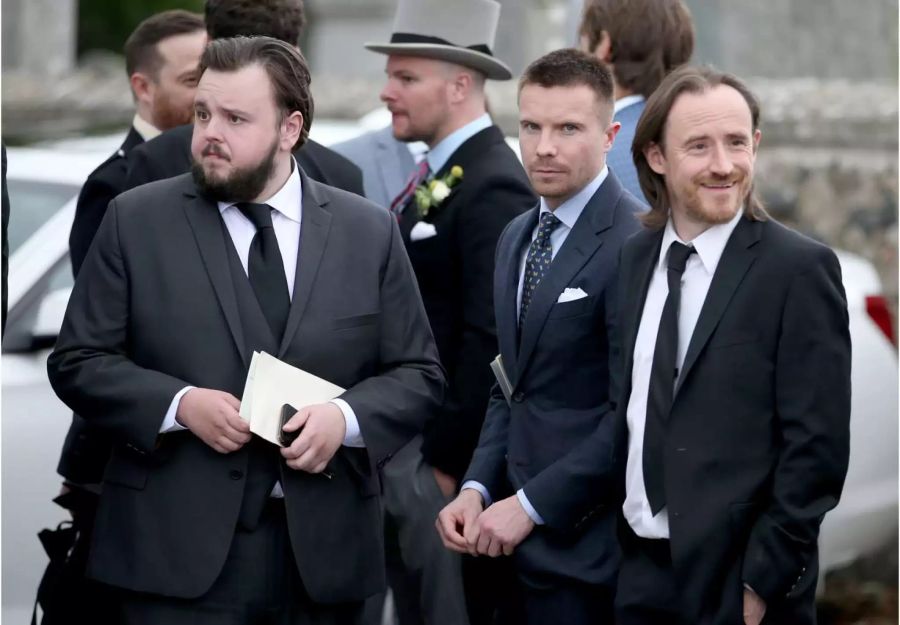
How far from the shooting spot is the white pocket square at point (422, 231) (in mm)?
5012

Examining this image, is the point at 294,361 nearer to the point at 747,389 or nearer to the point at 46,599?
the point at 747,389

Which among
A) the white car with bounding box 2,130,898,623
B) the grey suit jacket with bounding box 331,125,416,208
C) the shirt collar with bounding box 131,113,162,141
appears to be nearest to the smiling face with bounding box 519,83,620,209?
the grey suit jacket with bounding box 331,125,416,208

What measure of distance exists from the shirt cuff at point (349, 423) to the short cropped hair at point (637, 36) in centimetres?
180

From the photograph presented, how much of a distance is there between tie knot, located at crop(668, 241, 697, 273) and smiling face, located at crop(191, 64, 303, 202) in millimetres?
941

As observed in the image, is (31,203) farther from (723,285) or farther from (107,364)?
(723,285)

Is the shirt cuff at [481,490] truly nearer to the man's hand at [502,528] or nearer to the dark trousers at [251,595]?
the man's hand at [502,528]

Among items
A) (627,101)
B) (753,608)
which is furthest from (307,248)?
(627,101)

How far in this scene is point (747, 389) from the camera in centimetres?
365

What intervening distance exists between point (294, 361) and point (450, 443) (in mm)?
1123

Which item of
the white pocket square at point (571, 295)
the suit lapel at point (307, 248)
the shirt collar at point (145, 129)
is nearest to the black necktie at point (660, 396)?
the white pocket square at point (571, 295)

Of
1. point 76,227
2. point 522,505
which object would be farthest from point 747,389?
point 76,227

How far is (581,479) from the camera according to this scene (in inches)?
161

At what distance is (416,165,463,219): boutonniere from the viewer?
5.05m

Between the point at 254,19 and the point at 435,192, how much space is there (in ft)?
2.36
